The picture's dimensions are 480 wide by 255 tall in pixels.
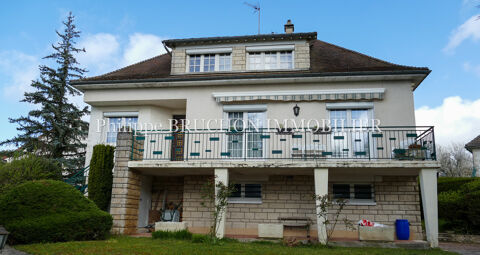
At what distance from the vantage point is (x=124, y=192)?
40.2 feet

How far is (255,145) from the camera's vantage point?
13.9 m

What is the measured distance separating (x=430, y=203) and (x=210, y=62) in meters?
10.2

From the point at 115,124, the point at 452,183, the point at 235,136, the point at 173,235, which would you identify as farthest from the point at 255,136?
the point at 452,183

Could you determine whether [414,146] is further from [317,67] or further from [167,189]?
[167,189]

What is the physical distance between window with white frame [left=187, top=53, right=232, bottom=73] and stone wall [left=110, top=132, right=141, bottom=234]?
4.81 metres

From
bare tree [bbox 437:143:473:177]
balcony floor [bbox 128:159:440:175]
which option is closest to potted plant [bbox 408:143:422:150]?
balcony floor [bbox 128:159:440:175]

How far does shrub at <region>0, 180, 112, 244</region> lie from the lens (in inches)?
370

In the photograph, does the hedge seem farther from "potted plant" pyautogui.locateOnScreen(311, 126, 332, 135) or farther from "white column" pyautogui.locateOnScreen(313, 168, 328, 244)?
"white column" pyautogui.locateOnScreen(313, 168, 328, 244)

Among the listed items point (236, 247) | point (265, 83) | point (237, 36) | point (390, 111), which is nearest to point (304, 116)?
point (265, 83)

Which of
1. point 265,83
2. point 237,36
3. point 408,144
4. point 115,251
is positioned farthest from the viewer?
point 237,36

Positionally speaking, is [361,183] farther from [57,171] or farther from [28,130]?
[28,130]

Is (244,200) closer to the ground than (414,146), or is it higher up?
closer to the ground

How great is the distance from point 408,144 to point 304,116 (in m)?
3.73

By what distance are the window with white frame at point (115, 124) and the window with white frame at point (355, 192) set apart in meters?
8.65
